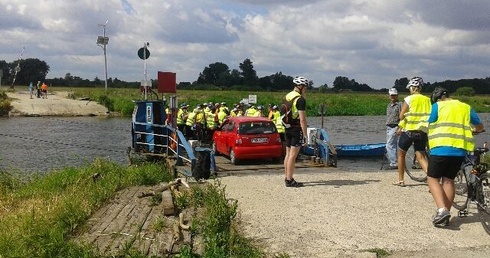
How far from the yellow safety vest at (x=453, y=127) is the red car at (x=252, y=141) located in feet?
28.3

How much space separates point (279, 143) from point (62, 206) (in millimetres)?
8643

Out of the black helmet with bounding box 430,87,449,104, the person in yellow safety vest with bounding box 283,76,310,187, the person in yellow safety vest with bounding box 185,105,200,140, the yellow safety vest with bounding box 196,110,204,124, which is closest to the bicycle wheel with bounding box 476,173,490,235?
the black helmet with bounding box 430,87,449,104

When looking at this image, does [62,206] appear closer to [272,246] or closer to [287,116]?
[272,246]

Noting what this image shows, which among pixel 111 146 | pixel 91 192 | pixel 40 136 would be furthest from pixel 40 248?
pixel 40 136

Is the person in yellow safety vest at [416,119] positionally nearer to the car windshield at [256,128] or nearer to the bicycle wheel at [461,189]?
the bicycle wheel at [461,189]

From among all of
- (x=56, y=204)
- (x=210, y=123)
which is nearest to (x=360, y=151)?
(x=210, y=123)

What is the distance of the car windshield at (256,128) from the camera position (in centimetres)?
1566

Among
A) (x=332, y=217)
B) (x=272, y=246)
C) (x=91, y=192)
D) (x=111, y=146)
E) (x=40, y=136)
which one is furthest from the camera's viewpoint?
(x=40, y=136)

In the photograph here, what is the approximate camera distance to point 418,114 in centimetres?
948

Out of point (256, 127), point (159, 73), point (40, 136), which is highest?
point (159, 73)

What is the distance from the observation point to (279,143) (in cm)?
1563

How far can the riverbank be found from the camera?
47.2 m

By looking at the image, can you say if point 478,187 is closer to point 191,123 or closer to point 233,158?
point 233,158

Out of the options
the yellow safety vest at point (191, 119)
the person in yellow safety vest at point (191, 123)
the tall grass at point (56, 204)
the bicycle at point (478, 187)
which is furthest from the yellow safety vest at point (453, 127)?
the yellow safety vest at point (191, 119)
